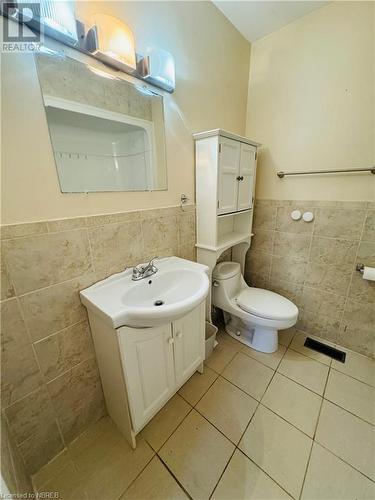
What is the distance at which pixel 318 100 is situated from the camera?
137cm

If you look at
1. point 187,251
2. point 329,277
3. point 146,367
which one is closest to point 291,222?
point 329,277

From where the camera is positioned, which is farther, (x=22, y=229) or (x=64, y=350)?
(x=64, y=350)

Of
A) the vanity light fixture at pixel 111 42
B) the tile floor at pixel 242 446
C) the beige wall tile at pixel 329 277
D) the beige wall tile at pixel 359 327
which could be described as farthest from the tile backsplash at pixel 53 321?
the beige wall tile at pixel 359 327

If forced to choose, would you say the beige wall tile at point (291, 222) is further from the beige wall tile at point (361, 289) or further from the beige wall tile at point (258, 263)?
the beige wall tile at point (361, 289)

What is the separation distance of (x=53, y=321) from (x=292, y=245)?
174 centimetres

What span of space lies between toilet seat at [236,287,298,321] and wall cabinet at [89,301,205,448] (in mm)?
522

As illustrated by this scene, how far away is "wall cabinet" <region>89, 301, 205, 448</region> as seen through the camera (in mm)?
851

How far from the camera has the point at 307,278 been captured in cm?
166

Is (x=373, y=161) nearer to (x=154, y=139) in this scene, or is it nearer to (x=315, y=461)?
(x=154, y=139)

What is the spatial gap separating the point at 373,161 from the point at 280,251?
0.85 m

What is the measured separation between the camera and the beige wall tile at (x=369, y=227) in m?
1.33

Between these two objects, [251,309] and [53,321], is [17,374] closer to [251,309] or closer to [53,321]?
[53,321]

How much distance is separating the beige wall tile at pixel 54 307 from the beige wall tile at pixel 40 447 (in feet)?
1.62

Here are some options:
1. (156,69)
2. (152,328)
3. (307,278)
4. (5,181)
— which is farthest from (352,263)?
Answer: (5,181)
